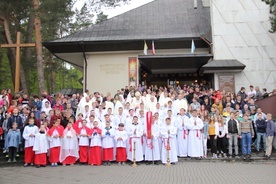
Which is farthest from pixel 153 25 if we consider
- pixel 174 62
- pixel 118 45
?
pixel 174 62

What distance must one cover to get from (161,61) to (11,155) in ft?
34.2

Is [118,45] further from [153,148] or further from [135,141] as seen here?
[153,148]

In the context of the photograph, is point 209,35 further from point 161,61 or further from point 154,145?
point 154,145

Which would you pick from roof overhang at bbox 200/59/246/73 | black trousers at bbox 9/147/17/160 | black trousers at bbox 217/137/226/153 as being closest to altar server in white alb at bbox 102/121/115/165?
black trousers at bbox 9/147/17/160

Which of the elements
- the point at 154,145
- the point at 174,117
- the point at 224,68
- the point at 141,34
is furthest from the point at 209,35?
the point at 154,145

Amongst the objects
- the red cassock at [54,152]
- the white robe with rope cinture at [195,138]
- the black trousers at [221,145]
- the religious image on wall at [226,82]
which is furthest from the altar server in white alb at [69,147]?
the religious image on wall at [226,82]

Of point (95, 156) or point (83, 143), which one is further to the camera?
point (83, 143)

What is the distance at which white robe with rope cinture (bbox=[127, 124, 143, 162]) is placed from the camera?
11719 millimetres

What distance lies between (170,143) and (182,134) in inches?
40.6

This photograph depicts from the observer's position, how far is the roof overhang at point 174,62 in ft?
59.2

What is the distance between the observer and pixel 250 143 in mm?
12031

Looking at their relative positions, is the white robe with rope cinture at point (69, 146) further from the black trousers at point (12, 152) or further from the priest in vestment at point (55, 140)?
the black trousers at point (12, 152)

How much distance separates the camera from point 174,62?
19328 millimetres

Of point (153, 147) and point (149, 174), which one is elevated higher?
point (153, 147)
